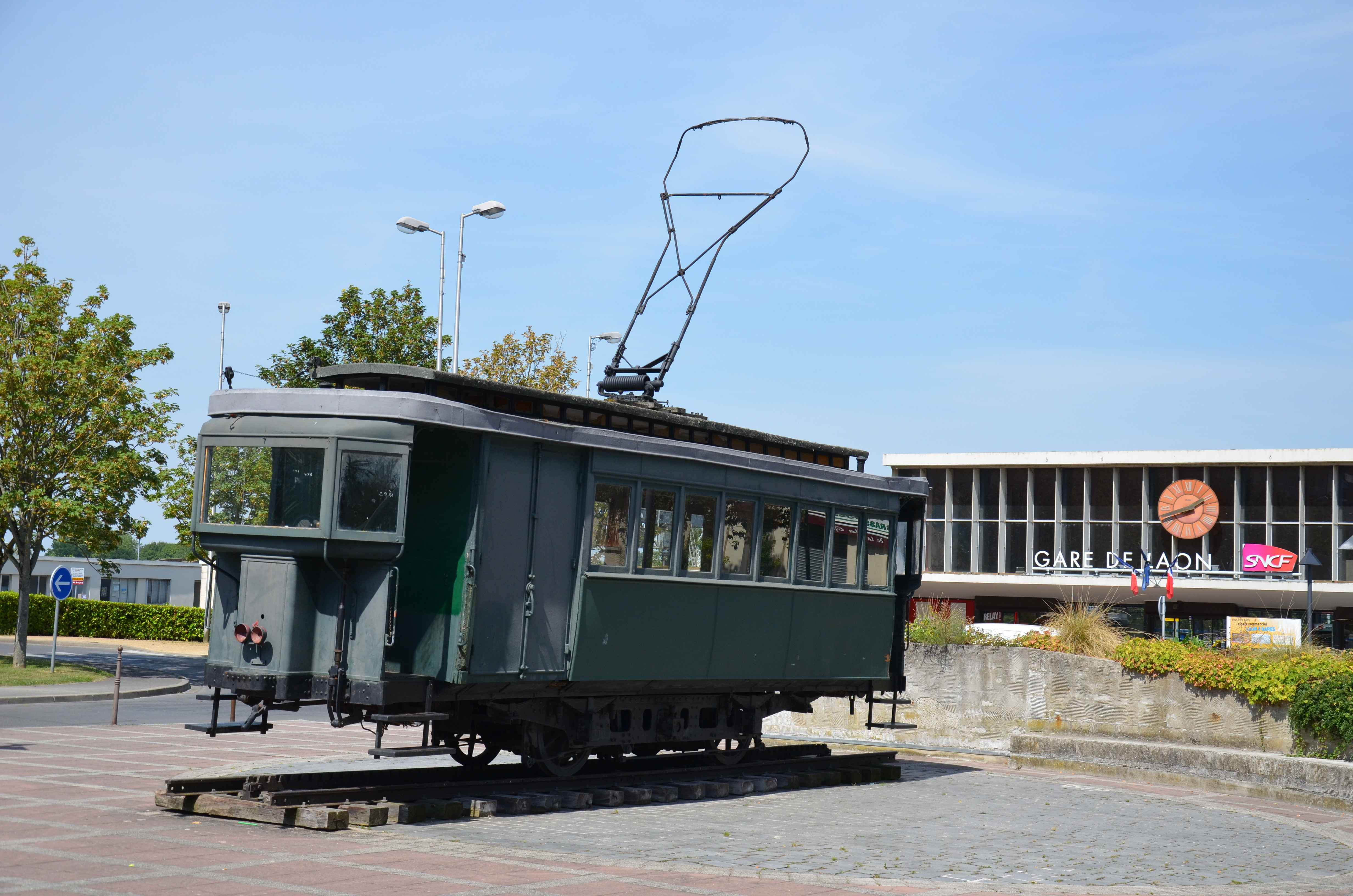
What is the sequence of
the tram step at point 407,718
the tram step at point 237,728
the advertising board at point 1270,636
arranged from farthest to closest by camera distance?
1. the advertising board at point 1270,636
2. the tram step at point 237,728
3. the tram step at point 407,718

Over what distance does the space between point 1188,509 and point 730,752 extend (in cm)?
4213

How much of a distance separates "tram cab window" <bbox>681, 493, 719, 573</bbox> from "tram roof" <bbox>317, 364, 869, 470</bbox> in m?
0.73

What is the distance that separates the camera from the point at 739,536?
14.2 metres

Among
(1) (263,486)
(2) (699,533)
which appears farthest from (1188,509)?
(1) (263,486)

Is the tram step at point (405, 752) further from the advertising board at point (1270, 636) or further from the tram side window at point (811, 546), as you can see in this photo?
the advertising board at point (1270, 636)

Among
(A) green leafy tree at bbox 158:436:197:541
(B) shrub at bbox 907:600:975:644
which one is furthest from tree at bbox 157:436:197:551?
(B) shrub at bbox 907:600:975:644

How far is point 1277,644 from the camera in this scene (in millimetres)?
18500

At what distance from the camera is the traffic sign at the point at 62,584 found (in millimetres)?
28078

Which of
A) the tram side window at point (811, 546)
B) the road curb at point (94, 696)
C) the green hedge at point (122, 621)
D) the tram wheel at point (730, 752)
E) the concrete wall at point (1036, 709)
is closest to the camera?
the tram side window at point (811, 546)

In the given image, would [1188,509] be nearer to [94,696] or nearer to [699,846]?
[94,696]

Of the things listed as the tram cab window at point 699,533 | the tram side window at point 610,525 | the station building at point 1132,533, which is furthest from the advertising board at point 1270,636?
the station building at point 1132,533

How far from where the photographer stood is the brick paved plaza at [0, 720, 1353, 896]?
27.5ft

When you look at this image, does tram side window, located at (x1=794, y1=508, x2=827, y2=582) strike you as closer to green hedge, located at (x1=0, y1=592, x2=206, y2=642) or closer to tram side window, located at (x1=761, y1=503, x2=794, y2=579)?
tram side window, located at (x1=761, y1=503, x2=794, y2=579)

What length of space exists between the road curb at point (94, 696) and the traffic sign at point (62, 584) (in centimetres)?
227
